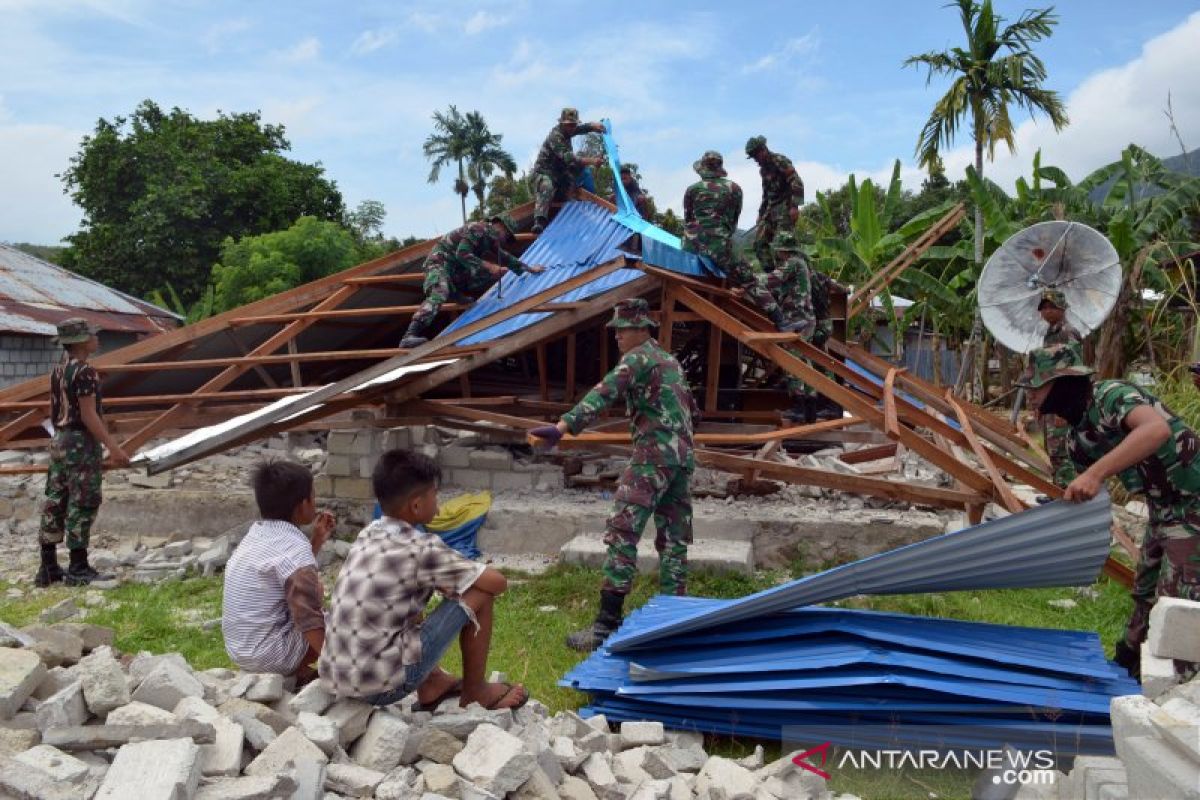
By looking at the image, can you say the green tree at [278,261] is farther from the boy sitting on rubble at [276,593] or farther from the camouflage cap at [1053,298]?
the boy sitting on rubble at [276,593]

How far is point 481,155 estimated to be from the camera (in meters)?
46.0

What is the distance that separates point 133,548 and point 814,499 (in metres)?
5.72

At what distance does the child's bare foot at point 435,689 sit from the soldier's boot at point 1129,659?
3.00 m

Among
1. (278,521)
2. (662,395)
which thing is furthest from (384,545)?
(662,395)

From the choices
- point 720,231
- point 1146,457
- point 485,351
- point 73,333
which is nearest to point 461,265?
point 485,351

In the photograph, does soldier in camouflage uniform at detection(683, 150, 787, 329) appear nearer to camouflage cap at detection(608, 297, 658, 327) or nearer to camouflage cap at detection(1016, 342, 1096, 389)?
camouflage cap at detection(608, 297, 658, 327)

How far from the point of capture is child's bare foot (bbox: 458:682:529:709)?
328 centimetres

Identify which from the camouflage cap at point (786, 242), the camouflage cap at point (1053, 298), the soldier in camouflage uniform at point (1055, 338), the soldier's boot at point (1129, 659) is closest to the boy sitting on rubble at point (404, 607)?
the soldier's boot at point (1129, 659)

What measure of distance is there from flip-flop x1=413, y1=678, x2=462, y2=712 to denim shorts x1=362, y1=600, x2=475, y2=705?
0.08m

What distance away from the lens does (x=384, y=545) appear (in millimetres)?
3162

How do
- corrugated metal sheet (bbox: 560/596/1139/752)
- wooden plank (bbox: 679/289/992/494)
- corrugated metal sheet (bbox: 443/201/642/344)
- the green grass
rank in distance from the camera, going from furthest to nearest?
corrugated metal sheet (bbox: 443/201/642/344)
wooden plank (bbox: 679/289/992/494)
the green grass
corrugated metal sheet (bbox: 560/596/1139/752)

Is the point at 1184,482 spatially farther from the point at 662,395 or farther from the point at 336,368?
the point at 336,368

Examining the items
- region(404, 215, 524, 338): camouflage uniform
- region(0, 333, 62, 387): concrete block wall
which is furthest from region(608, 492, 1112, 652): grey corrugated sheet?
region(0, 333, 62, 387): concrete block wall

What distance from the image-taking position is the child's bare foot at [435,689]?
131 inches
